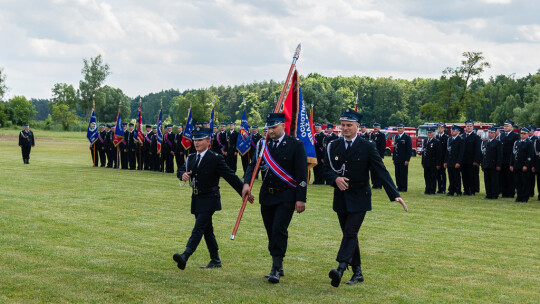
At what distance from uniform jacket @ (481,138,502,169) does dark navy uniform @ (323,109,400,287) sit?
40.3 ft

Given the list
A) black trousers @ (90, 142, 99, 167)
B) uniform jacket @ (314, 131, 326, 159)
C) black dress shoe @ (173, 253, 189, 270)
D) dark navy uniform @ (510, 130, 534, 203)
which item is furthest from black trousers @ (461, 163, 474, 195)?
black trousers @ (90, 142, 99, 167)

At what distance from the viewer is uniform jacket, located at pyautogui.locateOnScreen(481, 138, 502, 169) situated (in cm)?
1847

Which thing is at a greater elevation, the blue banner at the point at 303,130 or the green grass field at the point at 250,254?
the blue banner at the point at 303,130

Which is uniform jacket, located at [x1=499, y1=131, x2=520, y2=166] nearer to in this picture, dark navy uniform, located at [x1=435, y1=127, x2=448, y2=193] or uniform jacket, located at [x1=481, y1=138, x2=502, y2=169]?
uniform jacket, located at [x1=481, y1=138, x2=502, y2=169]

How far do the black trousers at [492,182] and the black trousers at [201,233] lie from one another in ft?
41.9

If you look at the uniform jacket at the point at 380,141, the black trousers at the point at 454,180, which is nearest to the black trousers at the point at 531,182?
the black trousers at the point at 454,180

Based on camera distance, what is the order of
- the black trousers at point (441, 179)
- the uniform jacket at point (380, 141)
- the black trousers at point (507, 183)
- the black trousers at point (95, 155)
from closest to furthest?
the black trousers at point (507, 183) < the black trousers at point (441, 179) < the uniform jacket at point (380, 141) < the black trousers at point (95, 155)

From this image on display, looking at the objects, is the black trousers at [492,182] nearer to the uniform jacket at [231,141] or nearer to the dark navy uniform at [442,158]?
the dark navy uniform at [442,158]

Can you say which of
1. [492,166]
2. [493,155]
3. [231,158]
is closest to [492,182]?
[492,166]

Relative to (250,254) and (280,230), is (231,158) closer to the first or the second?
(250,254)

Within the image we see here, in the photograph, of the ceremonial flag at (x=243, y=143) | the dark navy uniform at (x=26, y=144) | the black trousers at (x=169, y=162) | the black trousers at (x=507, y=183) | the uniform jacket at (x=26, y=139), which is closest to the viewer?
the black trousers at (x=507, y=183)

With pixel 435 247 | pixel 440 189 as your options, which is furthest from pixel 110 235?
pixel 440 189

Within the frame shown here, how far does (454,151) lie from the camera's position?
1883 cm

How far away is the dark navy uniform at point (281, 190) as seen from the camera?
7.45 m
